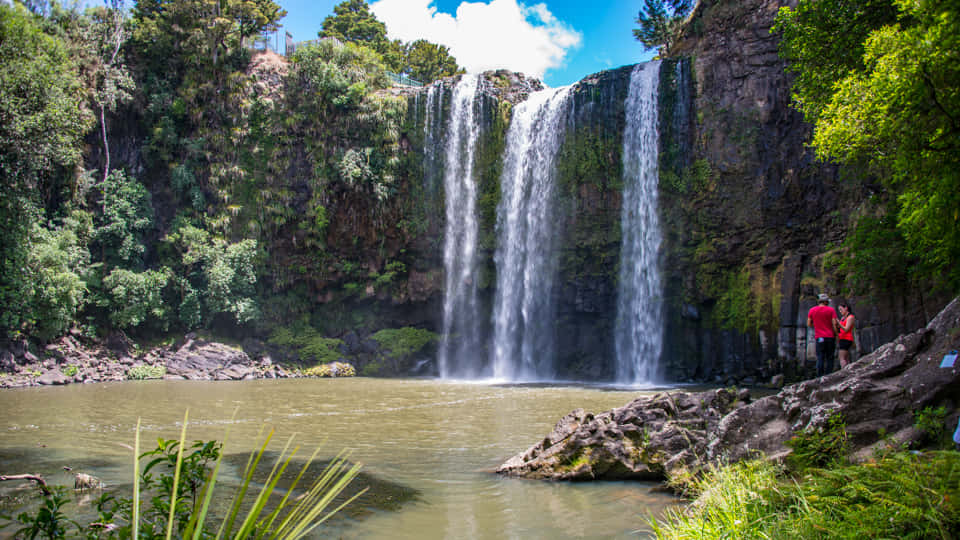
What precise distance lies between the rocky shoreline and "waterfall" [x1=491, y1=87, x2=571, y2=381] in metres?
8.02

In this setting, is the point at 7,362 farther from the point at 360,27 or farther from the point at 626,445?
the point at 360,27

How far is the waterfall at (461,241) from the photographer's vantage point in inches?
1063

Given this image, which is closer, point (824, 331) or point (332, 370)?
point (824, 331)

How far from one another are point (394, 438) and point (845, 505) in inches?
285

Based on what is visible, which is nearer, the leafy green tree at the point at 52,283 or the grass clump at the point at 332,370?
the leafy green tree at the point at 52,283

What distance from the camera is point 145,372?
76.7ft

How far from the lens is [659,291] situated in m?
22.2

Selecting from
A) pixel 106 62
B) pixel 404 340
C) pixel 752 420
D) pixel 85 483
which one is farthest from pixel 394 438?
pixel 106 62

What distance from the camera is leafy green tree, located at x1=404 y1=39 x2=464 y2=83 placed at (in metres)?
45.8

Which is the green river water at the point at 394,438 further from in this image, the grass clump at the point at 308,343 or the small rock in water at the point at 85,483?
the grass clump at the point at 308,343

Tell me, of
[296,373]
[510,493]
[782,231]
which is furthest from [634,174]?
[510,493]

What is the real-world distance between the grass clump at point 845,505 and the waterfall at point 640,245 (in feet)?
59.2

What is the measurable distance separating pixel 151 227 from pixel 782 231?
87.5ft

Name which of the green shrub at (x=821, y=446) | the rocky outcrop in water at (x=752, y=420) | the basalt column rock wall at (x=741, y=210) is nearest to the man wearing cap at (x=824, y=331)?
the rocky outcrop in water at (x=752, y=420)
